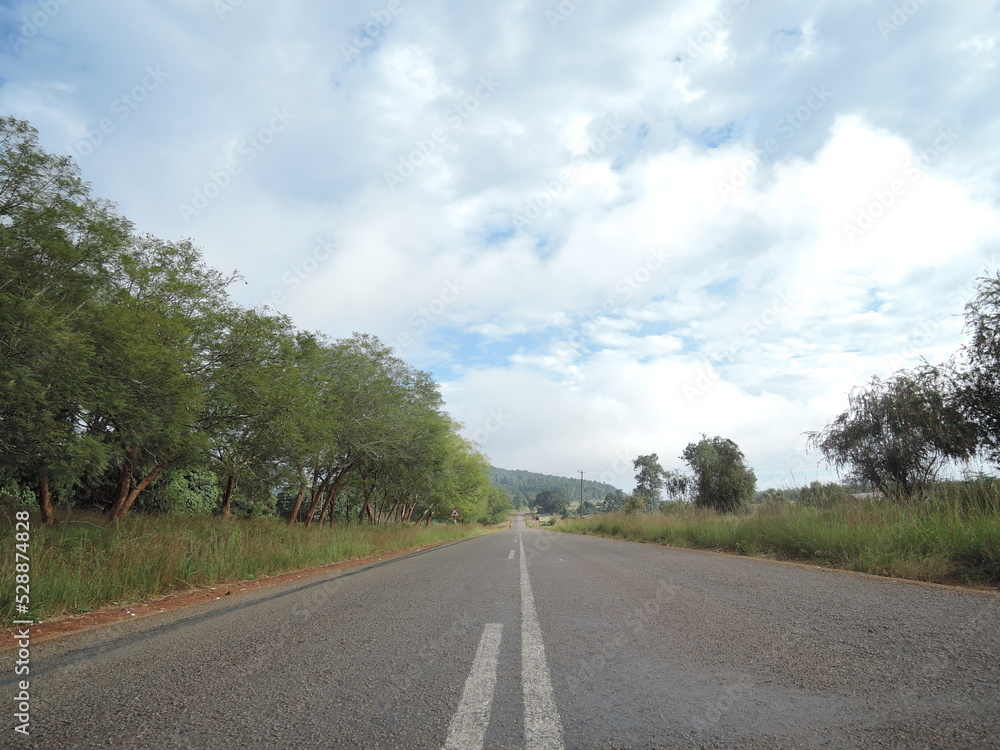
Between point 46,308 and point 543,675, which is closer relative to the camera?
point 543,675

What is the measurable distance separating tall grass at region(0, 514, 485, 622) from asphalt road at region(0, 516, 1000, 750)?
1231 millimetres

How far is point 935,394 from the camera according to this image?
13.2 metres

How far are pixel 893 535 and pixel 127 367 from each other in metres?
13.8

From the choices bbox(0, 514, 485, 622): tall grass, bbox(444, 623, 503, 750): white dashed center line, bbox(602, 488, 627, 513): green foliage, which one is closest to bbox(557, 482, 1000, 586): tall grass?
bbox(444, 623, 503, 750): white dashed center line

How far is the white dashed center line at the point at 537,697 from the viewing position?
2393 mm

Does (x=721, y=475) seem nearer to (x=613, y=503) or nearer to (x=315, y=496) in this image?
(x=315, y=496)

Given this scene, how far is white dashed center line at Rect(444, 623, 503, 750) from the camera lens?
2.41 metres

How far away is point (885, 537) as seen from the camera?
27.9 feet

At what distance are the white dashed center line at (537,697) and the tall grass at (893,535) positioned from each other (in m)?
6.33

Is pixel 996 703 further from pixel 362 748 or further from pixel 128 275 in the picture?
pixel 128 275

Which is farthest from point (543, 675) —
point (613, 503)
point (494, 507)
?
point (613, 503)

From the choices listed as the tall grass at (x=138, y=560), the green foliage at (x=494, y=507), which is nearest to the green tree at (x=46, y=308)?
the tall grass at (x=138, y=560)

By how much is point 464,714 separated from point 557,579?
5.99 metres

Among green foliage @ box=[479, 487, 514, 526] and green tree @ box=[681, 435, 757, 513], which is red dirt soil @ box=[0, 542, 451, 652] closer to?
green tree @ box=[681, 435, 757, 513]
